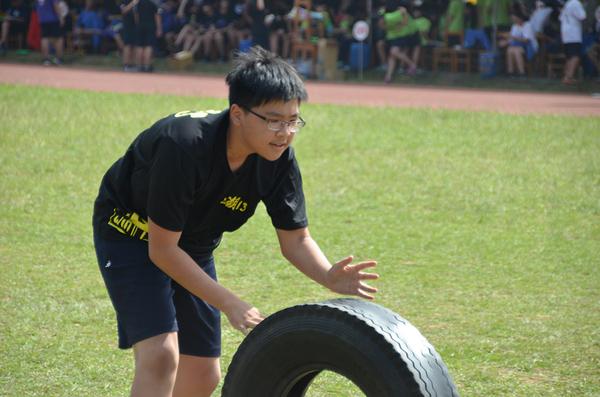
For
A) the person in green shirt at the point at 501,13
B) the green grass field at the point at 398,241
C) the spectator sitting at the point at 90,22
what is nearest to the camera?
the green grass field at the point at 398,241

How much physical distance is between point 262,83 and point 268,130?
0.49ft

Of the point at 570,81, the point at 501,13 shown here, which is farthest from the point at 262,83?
the point at 501,13

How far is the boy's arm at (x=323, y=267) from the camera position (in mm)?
2283

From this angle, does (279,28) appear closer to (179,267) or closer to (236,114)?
(236,114)

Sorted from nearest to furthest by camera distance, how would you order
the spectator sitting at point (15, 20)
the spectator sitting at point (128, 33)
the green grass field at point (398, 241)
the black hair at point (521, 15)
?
the green grass field at point (398, 241), the black hair at point (521, 15), the spectator sitting at point (128, 33), the spectator sitting at point (15, 20)

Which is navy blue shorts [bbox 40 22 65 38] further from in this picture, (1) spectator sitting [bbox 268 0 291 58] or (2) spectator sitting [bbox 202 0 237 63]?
(1) spectator sitting [bbox 268 0 291 58]

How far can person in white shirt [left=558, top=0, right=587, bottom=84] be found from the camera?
1415cm

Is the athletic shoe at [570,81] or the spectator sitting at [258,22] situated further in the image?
the spectator sitting at [258,22]

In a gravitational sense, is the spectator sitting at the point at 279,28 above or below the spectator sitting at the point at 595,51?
above

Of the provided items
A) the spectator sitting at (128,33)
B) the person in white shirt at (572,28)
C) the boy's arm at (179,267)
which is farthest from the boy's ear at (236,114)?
the spectator sitting at (128,33)

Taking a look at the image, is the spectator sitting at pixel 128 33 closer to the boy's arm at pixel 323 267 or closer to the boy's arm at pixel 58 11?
the boy's arm at pixel 58 11

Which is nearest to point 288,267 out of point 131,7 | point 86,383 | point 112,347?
point 112,347

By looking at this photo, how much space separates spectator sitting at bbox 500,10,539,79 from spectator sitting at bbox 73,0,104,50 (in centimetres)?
1226

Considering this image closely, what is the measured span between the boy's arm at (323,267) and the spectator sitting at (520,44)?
1415 centimetres
